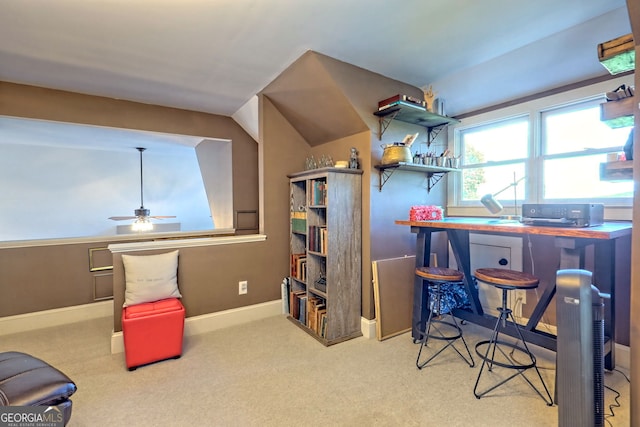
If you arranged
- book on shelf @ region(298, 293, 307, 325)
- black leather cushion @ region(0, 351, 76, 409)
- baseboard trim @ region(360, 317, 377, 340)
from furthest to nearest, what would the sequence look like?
book on shelf @ region(298, 293, 307, 325) < baseboard trim @ region(360, 317, 377, 340) < black leather cushion @ region(0, 351, 76, 409)

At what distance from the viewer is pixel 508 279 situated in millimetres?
1816

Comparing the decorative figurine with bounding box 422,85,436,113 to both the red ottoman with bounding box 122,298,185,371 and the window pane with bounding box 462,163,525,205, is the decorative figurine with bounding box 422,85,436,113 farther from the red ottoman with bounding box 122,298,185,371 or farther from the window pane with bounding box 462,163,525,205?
the red ottoman with bounding box 122,298,185,371

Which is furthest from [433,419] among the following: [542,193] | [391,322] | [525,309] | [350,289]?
[542,193]

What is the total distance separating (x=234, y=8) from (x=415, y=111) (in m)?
1.63

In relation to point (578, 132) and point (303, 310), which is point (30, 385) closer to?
point (303, 310)

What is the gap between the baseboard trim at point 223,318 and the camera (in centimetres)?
241

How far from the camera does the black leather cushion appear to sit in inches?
47.2

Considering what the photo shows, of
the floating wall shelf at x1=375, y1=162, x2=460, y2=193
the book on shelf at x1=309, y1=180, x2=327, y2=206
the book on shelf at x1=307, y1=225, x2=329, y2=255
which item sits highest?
the floating wall shelf at x1=375, y1=162, x2=460, y2=193

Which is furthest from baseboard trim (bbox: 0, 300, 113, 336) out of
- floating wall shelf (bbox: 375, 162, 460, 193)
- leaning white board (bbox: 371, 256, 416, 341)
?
floating wall shelf (bbox: 375, 162, 460, 193)

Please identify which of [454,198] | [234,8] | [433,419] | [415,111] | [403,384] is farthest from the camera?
[454,198]

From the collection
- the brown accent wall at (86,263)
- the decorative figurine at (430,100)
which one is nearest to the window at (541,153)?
the decorative figurine at (430,100)

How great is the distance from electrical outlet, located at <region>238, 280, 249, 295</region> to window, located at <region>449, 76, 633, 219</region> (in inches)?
94.5

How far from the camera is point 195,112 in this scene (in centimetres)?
371

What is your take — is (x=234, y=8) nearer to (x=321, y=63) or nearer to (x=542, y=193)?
(x=321, y=63)
